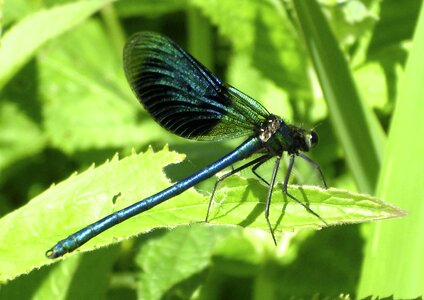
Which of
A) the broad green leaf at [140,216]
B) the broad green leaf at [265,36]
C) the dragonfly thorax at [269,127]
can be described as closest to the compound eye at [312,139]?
the dragonfly thorax at [269,127]

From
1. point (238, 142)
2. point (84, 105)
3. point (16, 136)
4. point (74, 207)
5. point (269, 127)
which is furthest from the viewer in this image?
point (16, 136)

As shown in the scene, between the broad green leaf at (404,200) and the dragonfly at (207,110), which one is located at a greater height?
the dragonfly at (207,110)

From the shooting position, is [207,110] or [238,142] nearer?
[207,110]

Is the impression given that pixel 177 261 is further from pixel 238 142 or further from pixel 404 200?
pixel 404 200

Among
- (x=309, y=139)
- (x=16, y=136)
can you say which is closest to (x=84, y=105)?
(x=16, y=136)

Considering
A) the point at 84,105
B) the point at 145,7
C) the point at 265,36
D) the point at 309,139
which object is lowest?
the point at 309,139

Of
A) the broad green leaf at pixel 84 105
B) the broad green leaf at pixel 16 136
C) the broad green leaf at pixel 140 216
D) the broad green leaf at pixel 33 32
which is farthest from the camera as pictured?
the broad green leaf at pixel 16 136

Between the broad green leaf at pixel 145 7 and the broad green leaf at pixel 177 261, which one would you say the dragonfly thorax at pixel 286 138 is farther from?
the broad green leaf at pixel 145 7

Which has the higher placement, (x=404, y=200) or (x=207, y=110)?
(x=207, y=110)

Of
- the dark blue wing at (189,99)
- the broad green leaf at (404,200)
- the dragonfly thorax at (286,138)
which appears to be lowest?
the broad green leaf at (404,200)
